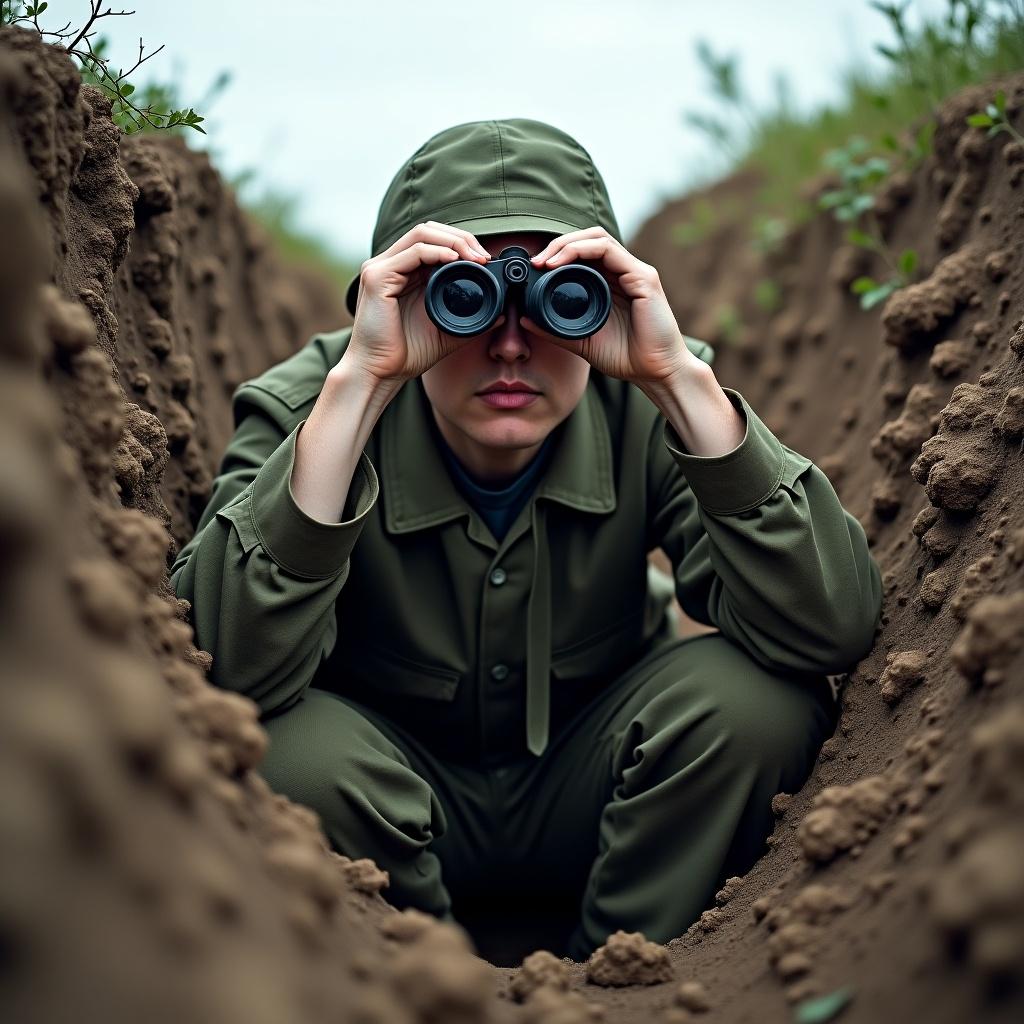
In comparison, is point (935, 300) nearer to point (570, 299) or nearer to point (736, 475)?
point (736, 475)

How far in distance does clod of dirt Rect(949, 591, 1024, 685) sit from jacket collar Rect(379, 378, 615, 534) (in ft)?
3.07

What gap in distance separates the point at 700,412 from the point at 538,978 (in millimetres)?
978

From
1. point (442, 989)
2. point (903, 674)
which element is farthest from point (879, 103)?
point (442, 989)

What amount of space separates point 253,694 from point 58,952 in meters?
1.04

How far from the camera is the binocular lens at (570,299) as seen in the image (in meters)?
1.94

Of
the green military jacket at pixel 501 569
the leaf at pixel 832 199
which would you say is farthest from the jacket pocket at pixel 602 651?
the leaf at pixel 832 199

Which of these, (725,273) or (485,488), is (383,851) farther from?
(725,273)

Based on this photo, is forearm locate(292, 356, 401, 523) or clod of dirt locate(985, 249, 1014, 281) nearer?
forearm locate(292, 356, 401, 523)

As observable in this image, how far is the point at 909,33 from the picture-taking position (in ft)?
10.9

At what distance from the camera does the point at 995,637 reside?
55.4 inches

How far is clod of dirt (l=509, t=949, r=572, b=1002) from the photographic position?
5.21 ft

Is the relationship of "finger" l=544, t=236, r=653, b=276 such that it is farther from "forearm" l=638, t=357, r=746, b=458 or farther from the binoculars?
"forearm" l=638, t=357, r=746, b=458

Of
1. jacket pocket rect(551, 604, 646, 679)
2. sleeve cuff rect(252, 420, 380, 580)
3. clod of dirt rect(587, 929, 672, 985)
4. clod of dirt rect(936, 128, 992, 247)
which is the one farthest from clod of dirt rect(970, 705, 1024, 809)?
clod of dirt rect(936, 128, 992, 247)

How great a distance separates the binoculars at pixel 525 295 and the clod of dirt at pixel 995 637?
81cm
